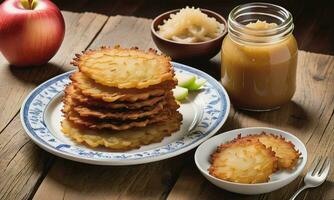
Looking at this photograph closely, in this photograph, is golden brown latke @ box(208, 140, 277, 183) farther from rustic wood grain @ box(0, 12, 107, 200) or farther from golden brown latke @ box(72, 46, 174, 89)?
rustic wood grain @ box(0, 12, 107, 200)

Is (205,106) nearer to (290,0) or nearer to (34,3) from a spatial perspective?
(34,3)

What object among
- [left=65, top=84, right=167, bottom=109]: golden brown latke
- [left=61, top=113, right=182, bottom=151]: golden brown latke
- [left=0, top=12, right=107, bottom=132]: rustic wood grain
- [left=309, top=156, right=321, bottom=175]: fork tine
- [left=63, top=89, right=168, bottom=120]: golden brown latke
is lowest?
[left=0, top=12, right=107, bottom=132]: rustic wood grain

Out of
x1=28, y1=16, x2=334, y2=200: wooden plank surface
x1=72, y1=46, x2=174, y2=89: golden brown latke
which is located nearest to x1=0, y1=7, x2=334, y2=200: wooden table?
x1=28, y1=16, x2=334, y2=200: wooden plank surface

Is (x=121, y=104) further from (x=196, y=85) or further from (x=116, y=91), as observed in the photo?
(x=196, y=85)

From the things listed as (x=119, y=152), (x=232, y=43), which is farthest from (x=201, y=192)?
(x=232, y=43)

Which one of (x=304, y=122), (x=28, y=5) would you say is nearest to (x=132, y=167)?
(x=304, y=122)

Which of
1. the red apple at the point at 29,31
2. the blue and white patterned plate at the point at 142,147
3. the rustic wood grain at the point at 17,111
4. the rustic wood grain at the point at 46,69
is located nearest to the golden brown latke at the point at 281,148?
the blue and white patterned plate at the point at 142,147
